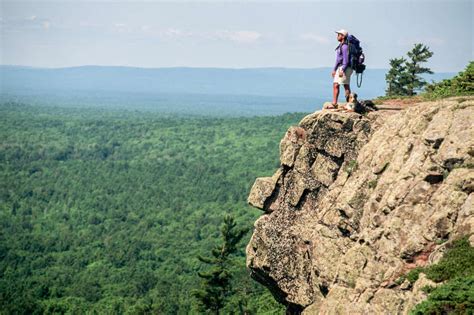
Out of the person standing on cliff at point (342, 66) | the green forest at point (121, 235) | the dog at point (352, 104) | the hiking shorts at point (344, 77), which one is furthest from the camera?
the green forest at point (121, 235)

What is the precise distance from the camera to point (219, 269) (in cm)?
4153

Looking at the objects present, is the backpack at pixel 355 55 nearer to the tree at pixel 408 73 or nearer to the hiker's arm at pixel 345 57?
the hiker's arm at pixel 345 57

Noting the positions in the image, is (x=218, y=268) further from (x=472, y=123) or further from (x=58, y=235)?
(x=58, y=235)

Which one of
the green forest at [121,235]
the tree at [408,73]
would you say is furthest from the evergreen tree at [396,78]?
the green forest at [121,235]

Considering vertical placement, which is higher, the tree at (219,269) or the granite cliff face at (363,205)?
the granite cliff face at (363,205)

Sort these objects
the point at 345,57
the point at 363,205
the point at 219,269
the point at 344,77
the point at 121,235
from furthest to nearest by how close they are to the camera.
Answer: the point at 121,235
the point at 219,269
the point at 344,77
the point at 345,57
the point at 363,205

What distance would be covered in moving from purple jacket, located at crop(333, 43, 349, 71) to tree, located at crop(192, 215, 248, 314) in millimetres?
21502

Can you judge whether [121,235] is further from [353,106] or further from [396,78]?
[353,106]

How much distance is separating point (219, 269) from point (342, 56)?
2331 centimetres

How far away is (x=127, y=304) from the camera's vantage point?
8688 cm

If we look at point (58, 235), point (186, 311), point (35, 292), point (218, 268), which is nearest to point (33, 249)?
point (58, 235)

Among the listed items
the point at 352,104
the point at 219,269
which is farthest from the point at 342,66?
the point at 219,269

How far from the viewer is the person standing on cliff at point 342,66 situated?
21016 millimetres

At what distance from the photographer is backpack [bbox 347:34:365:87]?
21062 mm
